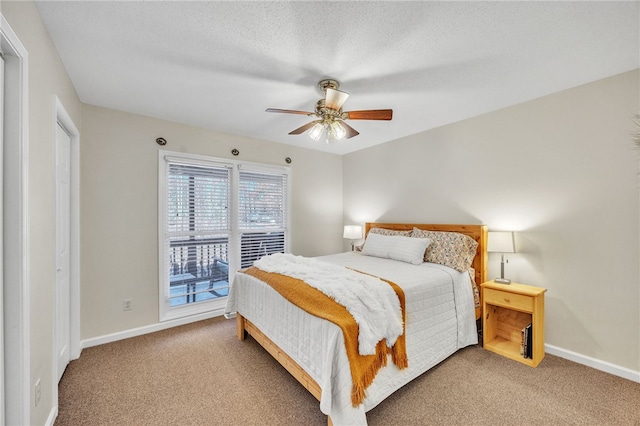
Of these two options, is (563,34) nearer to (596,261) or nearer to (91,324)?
(596,261)

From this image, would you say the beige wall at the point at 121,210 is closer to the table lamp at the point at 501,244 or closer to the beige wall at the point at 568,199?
the beige wall at the point at 568,199

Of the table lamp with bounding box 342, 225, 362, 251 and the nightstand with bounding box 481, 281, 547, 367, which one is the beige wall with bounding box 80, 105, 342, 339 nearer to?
the table lamp with bounding box 342, 225, 362, 251

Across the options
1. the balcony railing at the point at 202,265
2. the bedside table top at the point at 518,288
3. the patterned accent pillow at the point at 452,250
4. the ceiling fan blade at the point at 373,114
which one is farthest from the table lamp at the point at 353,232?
the ceiling fan blade at the point at 373,114

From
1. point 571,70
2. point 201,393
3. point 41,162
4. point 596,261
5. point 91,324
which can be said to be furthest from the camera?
point 91,324

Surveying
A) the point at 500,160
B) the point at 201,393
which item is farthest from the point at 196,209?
the point at 500,160

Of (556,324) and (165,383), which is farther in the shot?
(556,324)

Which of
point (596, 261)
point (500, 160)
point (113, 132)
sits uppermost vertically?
point (113, 132)

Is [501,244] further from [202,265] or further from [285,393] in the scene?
[202,265]

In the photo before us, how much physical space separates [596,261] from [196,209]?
Answer: 13.9 ft

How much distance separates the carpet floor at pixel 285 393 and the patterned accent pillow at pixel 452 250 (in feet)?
2.82

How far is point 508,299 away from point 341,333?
6.24 feet

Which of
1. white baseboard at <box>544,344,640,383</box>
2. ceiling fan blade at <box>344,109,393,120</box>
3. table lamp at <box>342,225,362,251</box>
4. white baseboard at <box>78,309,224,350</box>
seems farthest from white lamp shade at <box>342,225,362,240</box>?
white baseboard at <box>544,344,640,383</box>

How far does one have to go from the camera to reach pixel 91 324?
2.75 meters

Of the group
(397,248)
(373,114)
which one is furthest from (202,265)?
(373,114)
